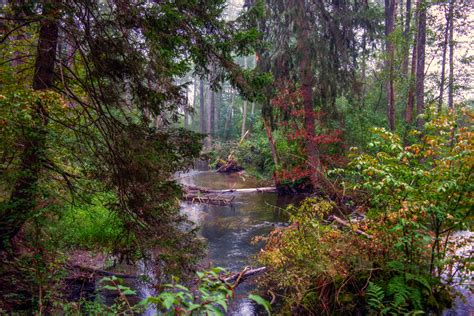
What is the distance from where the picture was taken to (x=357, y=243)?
19.7ft

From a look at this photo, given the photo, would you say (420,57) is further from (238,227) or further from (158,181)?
(158,181)

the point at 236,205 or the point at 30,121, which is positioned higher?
the point at 30,121

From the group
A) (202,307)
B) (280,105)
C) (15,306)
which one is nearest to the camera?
(202,307)

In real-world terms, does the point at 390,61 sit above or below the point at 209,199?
above

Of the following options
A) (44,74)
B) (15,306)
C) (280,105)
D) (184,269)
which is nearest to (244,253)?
(184,269)

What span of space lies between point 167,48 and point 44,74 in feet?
5.88

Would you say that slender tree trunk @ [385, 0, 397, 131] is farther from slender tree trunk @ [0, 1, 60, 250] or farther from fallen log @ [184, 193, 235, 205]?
slender tree trunk @ [0, 1, 60, 250]

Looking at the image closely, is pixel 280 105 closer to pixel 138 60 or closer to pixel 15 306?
pixel 138 60

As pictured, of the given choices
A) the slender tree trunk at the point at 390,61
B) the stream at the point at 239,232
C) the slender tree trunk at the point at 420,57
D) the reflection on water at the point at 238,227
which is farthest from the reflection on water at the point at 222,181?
the slender tree trunk at the point at 420,57

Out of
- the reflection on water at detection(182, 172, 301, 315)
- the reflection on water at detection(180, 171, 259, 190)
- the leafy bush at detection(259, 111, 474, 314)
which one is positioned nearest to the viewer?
the leafy bush at detection(259, 111, 474, 314)

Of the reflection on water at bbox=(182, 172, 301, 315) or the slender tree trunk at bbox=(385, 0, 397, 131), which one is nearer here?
the reflection on water at bbox=(182, 172, 301, 315)

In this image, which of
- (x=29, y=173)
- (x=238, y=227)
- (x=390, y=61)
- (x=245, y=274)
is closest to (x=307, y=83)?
(x=390, y=61)

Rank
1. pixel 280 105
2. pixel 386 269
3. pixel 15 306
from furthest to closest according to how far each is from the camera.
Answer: pixel 280 105, pixel 386 269, pixel 15 306

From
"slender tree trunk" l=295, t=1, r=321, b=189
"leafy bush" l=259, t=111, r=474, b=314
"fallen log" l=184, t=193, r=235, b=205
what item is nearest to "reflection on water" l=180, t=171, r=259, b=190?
"fallen log" l=184, t=193, r=235, b=205
